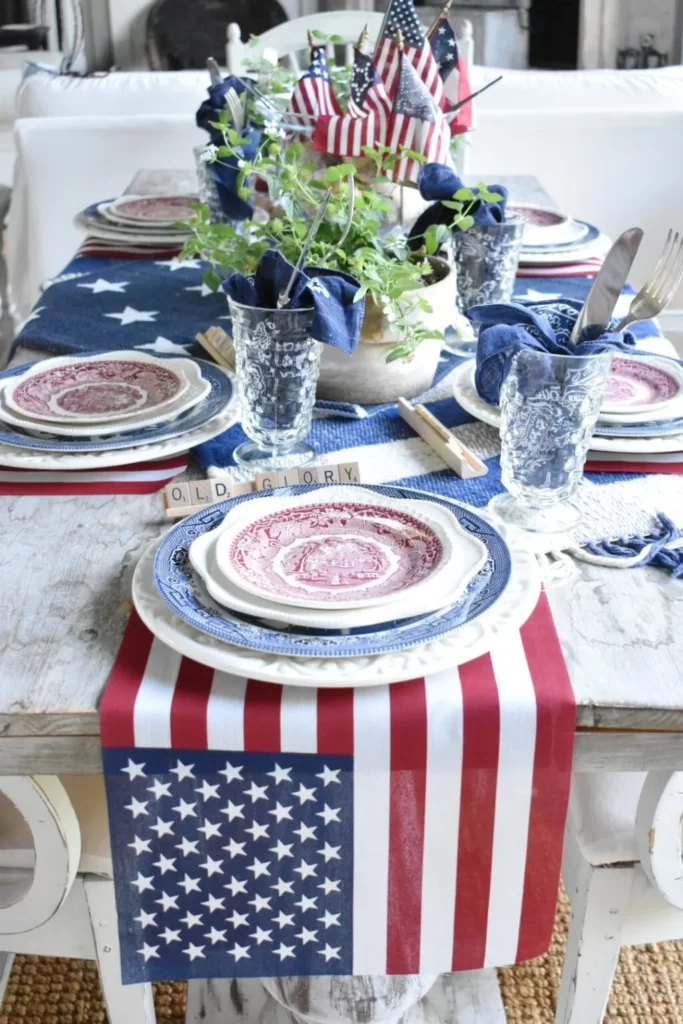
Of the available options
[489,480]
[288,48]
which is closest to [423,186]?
[489,480]

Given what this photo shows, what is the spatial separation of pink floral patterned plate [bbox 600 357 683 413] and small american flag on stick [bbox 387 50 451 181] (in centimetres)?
32

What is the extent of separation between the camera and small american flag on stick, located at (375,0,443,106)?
4.09 feet

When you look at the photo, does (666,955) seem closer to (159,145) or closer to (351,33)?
(351,33)

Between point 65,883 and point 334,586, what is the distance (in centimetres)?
31

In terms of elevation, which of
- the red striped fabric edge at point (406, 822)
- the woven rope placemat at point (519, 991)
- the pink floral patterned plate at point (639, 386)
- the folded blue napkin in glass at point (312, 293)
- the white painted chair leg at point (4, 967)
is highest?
the folded blue napkin in glass at point (312, 293)

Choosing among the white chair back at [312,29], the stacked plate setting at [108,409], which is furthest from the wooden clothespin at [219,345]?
the white chair back at [312,29]

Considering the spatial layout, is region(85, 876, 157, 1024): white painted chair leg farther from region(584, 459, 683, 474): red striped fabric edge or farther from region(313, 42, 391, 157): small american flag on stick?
region(313, 42, 391, 157): small american flag on stick

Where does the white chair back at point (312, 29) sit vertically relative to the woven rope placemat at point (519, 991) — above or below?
above

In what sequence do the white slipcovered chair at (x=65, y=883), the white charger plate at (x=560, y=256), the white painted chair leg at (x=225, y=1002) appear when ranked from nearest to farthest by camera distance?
the white slipcovered chair at (x=65, y=883) < the white painted chair leg at (x=225, y=1002) < the white charger plate at (x=560, y=256)

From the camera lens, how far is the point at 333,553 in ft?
2.45

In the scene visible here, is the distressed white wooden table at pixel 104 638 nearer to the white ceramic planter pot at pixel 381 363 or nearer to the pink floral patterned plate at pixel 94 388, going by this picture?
the pink floral patterned plate at pixel 94 388

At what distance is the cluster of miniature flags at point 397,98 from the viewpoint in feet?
3.89

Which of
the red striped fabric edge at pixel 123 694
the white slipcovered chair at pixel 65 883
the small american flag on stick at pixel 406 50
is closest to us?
the red striped fabric edge at pixel 123 694

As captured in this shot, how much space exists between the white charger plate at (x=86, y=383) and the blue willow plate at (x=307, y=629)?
25cm
